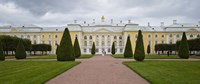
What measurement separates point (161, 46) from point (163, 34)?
13.9 m

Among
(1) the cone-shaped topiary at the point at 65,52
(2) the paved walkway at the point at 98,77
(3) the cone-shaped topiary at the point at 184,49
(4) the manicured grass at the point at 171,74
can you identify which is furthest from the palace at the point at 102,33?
(2) the paved walkway at the point at 98,77

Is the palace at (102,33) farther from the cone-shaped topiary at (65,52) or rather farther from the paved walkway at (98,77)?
the paved walkway at (98,77)

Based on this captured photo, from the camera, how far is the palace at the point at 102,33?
7362 centimetres

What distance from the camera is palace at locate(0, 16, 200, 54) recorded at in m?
73.6

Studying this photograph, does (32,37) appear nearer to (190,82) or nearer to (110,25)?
(110,25)

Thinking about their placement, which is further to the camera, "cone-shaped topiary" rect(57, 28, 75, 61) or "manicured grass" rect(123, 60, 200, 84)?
"cone-shaped topiary" rect(57, 28, 75, 61)

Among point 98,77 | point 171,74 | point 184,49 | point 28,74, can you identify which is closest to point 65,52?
point 28,74

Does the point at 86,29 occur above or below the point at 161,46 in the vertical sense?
above

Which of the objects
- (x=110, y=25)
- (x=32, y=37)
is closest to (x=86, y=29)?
(x=110, y=25)

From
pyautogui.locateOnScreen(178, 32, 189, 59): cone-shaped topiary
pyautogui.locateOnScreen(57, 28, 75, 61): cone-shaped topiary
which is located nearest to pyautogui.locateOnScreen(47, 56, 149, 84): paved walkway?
pyautogui.locateOnScreen(57, 28, 75, 61): cone-shaped topiary

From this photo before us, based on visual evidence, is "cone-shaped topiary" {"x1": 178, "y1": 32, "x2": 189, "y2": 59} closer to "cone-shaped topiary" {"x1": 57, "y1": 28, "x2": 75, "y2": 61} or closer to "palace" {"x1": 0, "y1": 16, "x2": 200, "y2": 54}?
"cone-shaped topiary" {"x1": 57, "y1": 28, "x2": 75, "y2": 61}

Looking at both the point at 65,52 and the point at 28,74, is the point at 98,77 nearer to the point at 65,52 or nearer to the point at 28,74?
the point at 28,74

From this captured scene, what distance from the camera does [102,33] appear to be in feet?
248

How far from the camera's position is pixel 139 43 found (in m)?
25.7
